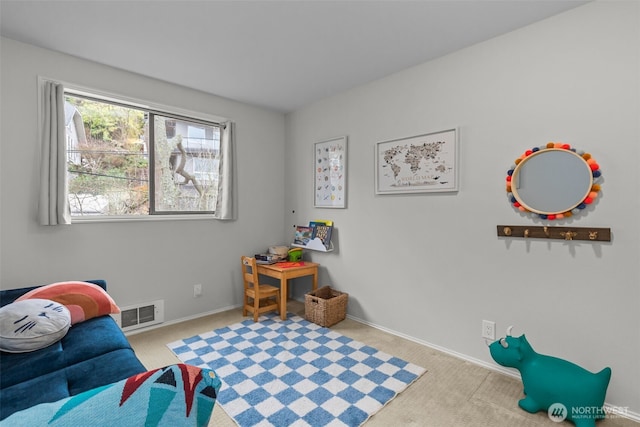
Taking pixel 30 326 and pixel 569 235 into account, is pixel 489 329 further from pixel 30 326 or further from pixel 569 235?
pixel 30 326

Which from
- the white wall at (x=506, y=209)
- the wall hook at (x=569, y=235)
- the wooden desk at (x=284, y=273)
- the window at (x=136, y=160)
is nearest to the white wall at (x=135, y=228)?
the window at (x=136, y=160)

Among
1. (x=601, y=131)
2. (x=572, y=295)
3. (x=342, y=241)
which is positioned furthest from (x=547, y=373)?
(x=342, y=241)

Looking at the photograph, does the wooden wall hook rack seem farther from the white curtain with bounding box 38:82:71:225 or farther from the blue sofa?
the white curtain with bounding box 38:82:71:225

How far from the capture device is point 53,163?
94.0 inches

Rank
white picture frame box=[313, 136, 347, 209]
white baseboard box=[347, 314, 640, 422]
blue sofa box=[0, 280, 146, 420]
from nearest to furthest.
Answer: blue sofa box=[0, 280, 146, 420], white baseboard box=[347, 314, 640, 422], white picture frame box=[313, 136, 347, 209]

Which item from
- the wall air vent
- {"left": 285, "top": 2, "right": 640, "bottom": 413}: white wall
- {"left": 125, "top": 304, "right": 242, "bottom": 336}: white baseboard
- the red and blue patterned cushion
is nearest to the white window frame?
the wall air vent

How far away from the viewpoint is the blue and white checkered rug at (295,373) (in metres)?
1.81

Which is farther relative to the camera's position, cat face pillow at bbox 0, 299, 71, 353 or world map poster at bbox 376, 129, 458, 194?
world map poster at bbox 376, 129, 458, 194

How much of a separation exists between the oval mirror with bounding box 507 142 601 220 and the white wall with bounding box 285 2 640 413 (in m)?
0.07

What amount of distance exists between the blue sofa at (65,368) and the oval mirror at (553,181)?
7.98ft

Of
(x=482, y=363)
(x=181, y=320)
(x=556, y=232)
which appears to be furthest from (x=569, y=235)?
(x=181, y=320)

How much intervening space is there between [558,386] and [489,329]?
580 mm

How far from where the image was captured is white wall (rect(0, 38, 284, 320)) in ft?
7.52

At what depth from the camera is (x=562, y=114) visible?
6.52 ft
